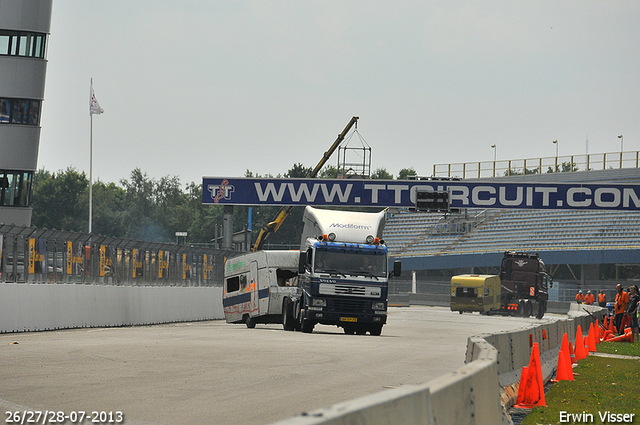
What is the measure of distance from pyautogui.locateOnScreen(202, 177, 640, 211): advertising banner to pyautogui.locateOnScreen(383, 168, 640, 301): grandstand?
59.4 ft

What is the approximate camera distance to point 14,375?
11.5 m

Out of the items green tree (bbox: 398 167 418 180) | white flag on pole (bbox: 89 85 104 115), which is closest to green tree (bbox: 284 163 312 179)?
green tree (bbox: 398 167 418 180)

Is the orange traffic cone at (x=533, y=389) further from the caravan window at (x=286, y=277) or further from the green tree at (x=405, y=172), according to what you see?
the green tree at (x=405, y=172)

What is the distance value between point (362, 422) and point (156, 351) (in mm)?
12590

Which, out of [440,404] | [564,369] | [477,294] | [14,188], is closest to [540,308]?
[477,294]

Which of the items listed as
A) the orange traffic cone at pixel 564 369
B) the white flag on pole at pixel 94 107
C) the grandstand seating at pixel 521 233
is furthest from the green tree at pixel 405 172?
the orange traffic cone at pixel 564 369

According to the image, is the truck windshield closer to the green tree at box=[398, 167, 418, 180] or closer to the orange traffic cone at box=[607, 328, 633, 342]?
the orange traffic cone at box=[607, 328, 633, 342]

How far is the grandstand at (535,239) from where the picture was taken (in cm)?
6762

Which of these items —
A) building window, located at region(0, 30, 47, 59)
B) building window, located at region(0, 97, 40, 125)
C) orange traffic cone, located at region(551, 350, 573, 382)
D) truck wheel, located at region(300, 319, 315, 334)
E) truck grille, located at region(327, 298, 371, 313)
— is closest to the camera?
orange traffic cone, located at region(551, 350, 573, 382)

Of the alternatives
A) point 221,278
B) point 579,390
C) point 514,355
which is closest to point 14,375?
point 514,355

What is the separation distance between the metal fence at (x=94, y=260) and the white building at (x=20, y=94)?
14.8 m

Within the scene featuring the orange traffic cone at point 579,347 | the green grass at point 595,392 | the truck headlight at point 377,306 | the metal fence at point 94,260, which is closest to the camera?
the green grass at point 595,392

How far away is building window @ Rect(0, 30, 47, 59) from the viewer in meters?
45.0

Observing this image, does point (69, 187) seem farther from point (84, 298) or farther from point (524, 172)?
point (84, 298)
